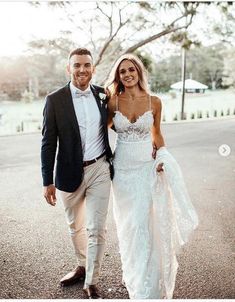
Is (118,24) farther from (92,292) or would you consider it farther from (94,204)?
(92,292)

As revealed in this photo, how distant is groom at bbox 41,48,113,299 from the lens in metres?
2.29

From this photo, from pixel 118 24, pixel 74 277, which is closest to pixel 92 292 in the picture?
pixel 74 277

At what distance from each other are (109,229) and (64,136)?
96 centimetres

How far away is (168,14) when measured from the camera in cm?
262

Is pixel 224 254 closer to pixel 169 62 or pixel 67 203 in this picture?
pixel 67 203

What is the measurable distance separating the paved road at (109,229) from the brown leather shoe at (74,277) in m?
0.04

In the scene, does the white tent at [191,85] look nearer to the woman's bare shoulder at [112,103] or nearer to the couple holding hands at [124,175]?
the couple holding hands at [124,175]

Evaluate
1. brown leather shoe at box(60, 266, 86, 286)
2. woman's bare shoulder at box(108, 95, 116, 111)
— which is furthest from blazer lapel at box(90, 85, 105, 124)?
brown leather shoe at box(60, 266, 86, 286)

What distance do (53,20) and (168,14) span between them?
2.41 ft

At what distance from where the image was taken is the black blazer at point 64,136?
7.50 ft

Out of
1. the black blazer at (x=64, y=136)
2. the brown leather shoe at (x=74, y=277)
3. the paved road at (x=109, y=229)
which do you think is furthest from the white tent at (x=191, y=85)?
the brown leather shoe at (x=74, y=277)

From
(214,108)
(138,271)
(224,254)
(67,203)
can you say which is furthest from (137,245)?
(214,108)

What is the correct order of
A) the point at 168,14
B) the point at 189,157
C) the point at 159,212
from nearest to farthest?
the point at 159,212 → the point at 168,14 → the point at 189,157

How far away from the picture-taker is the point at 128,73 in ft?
7.67
